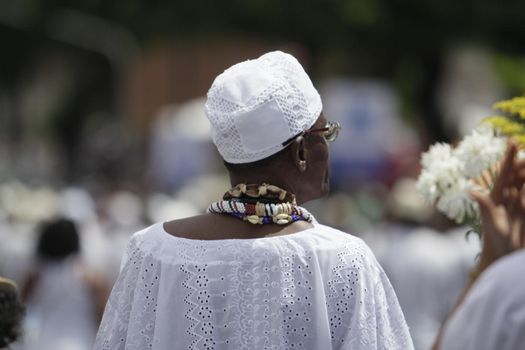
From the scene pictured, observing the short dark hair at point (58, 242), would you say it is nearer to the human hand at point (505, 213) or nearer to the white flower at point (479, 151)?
the white flower at point (479, 151)

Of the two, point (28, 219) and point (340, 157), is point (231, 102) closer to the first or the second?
point (28, 219)

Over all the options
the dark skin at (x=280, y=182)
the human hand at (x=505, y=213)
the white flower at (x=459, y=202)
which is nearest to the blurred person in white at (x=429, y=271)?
the white flower at (x=459, y=202)

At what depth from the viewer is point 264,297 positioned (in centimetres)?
330

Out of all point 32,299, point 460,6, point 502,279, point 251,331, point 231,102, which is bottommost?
point 32,299

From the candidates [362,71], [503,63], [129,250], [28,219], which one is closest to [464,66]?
[362,71]

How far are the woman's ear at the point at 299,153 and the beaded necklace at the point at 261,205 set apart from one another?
0.09m

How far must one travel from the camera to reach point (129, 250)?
11.6 feet

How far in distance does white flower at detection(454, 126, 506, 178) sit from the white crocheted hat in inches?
30.8

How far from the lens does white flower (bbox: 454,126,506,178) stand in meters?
3.95

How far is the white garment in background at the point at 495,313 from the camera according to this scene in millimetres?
2365

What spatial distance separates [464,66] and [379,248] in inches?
644

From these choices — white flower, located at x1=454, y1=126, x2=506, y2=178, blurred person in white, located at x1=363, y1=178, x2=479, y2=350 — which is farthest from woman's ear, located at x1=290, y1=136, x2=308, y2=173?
blurred person in white, located at x1=363, y1=178, x2=479, y2=350

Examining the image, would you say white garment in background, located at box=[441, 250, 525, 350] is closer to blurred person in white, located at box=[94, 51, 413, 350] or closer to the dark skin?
blurred person in white, located at box=[94, 51, 413, 350]

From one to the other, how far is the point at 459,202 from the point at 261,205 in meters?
0.94
